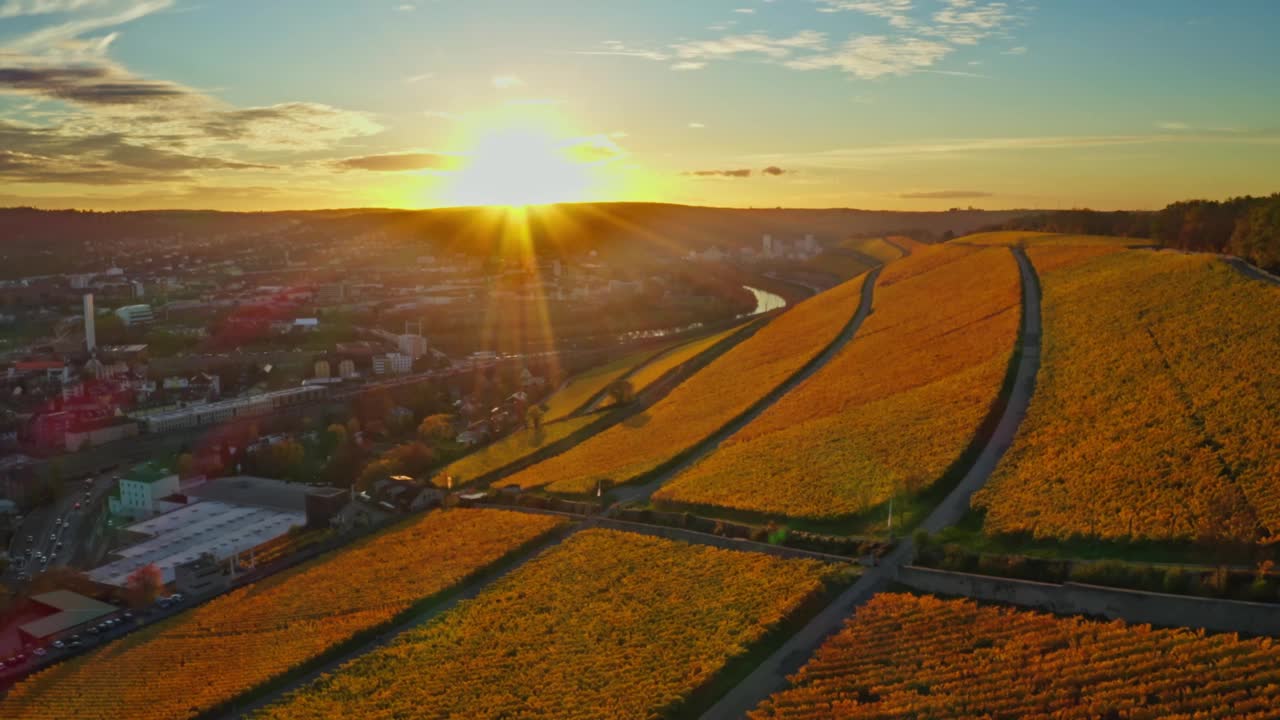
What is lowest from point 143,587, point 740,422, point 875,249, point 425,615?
point 143,587

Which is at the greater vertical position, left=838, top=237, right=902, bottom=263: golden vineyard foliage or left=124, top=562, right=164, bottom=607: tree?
left=838, top=237, right=902, bottom=263: golden vineyard foliage

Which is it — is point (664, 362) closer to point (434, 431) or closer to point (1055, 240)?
point (434, 431)

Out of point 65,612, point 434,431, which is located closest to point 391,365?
point 434,431

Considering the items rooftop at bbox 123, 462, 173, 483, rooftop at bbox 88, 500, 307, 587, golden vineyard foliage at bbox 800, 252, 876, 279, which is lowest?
rooftop at bbox 88, 500, 307, 587

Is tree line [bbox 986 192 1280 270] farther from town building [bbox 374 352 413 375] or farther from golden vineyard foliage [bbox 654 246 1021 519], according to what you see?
town building [bbox 374 352 413 375]

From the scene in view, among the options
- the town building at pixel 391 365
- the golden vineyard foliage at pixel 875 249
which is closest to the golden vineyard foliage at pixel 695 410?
the town building at pixel 391 365

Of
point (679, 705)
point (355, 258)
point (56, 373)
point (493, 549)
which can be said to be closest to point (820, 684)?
point (679, 705)

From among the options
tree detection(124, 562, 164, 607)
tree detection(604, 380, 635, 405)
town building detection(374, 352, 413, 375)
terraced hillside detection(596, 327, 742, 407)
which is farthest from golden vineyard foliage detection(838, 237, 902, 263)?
tree detection(124, 562, 164, 607)
